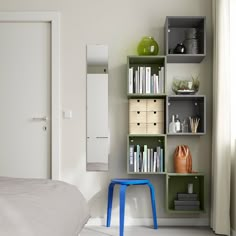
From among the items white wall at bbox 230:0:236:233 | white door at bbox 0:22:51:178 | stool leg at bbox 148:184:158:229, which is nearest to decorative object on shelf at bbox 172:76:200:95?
white wall at bbox 230:0:236:233

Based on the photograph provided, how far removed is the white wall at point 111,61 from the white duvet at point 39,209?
6.33 feet

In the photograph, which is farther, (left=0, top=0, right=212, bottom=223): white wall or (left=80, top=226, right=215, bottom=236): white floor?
(left=0, top=0, right=212, bottom=223): white wall

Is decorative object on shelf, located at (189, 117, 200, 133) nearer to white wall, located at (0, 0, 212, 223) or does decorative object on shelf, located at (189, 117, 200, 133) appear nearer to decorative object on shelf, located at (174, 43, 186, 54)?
white wall, located at (0, 0, 212, 223)

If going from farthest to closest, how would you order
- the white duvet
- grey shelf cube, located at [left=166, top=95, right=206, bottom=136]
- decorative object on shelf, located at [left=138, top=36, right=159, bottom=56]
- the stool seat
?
grey shelf cube, located at [left=166, top=95, right=206, bottom=136] < decorative object on shelf, located at [left=138, top=36, right=159, bottom=56] < the stool seat < the white duvet

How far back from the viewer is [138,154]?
174 inches

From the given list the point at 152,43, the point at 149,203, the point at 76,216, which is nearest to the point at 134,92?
the point at 152,43

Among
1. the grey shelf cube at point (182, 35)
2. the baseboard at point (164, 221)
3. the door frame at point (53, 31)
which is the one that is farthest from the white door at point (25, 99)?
the grey shelf cube at point (182, 35)

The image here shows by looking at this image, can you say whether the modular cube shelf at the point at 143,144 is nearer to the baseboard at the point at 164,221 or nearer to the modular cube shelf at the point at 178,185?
the modular cube shelf at the point at 178,185

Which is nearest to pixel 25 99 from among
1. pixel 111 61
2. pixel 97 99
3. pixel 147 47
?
pixel 97 99

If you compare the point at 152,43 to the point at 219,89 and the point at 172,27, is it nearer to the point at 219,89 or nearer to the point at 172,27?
the point at 172,27

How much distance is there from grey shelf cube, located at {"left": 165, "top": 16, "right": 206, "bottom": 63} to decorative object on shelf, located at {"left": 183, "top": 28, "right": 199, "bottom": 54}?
2.1 inches

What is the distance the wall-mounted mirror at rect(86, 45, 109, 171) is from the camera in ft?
15.1

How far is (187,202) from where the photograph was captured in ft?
14.5

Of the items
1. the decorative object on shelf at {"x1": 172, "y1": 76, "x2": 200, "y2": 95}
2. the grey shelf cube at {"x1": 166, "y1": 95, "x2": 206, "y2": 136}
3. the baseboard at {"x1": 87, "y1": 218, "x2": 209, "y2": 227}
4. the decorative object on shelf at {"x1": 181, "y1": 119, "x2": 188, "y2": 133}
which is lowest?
the baseboard at {"x1": 87, "y1": 218, "x2": 209, "y2": 227}
